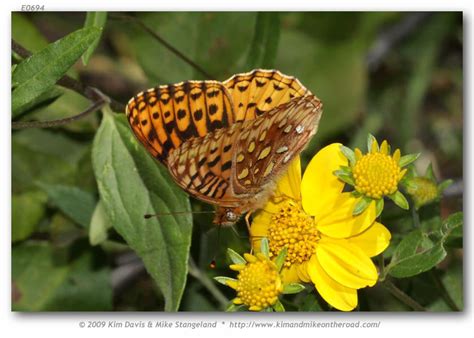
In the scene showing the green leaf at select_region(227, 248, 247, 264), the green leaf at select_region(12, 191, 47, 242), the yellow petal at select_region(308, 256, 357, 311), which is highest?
the green leaf at select_region(227, 248, 247, 264)

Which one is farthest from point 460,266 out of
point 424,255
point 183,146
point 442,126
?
point 183,146

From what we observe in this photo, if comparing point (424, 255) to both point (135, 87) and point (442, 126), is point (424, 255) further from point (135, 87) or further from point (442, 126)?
point (135, 87)

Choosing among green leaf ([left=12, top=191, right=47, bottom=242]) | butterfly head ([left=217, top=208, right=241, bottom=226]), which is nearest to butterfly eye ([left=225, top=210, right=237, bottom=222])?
butterfly head ([left=217, top=208, right=241, bottom=226])

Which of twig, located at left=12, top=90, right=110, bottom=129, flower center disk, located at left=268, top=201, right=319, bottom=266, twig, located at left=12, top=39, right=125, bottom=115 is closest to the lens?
flower center disk, located at left=268, top=201, right=319, bottom=266

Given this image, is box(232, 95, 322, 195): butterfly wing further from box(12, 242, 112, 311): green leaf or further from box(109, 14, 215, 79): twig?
box(12, 242, 112, 311): green leaf

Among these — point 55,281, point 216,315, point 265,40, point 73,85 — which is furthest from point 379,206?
point 55,281
